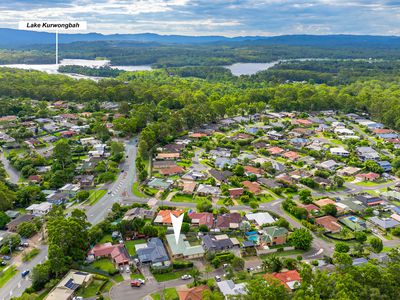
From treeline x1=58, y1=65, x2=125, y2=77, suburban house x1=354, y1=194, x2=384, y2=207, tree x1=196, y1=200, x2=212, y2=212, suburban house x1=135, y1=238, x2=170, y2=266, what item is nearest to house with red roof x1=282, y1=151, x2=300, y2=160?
suburban house x1=354, y1=194, x2=384, y2=207

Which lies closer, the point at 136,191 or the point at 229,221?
the point at 229,221

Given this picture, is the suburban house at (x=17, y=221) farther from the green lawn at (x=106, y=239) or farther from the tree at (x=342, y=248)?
the tree at (x=342, y=248)

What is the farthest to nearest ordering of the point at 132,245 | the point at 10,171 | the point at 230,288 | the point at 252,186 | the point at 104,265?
the point at 10,171 → the point at 252,186 → the point at 132,245 → the point at 104,265 → the point at 230,288

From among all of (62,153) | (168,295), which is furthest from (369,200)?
(62,153)

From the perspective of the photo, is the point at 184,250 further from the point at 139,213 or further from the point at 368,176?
the point at 368,176

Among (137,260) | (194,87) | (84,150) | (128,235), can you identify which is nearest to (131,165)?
(84,150)

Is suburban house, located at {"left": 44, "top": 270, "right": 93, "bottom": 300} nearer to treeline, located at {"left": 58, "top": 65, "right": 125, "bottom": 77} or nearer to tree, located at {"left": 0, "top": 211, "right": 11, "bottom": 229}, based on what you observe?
tree, located at {"left": 0, "top": 211, "right": 11, "bottom": 229}
